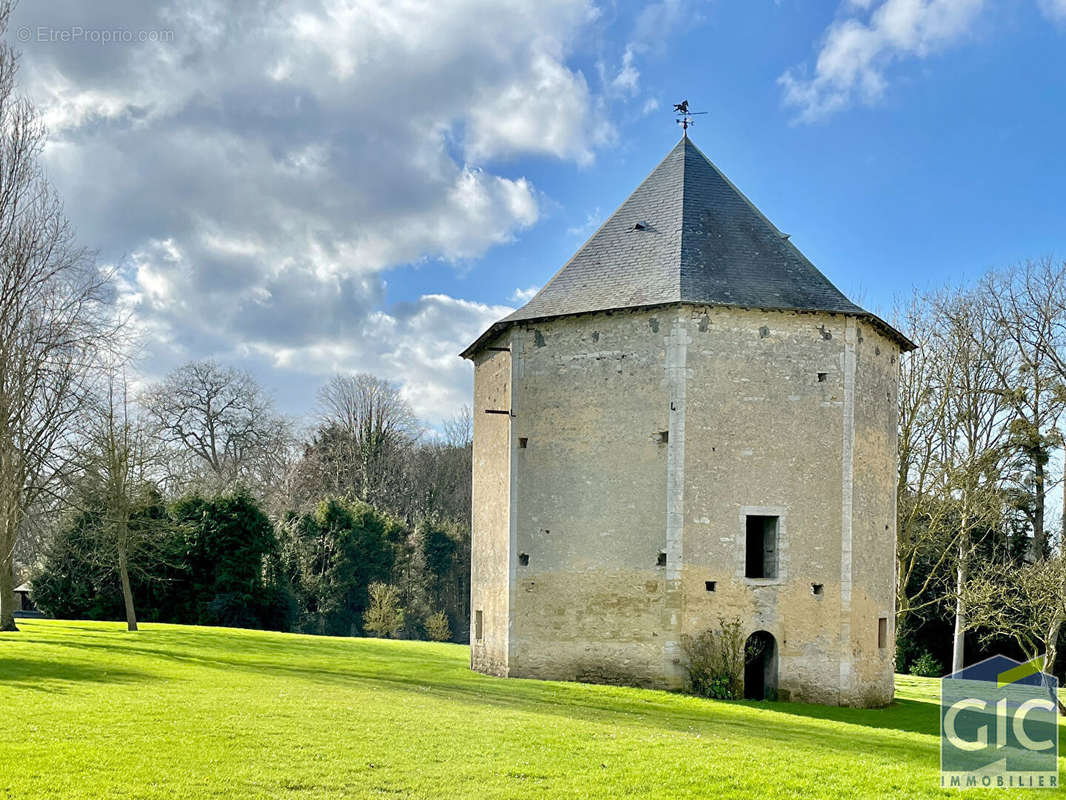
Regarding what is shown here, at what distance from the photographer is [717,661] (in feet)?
53.1

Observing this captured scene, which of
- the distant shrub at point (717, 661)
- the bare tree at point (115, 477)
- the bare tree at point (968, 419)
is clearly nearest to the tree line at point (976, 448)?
the bare tree at point (968, 419)

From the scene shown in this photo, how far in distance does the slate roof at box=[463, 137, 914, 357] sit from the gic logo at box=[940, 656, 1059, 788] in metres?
7.14

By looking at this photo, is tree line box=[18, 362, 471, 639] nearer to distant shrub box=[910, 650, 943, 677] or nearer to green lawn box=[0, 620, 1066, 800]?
green lawn box=[0, 620, 1066, 800]

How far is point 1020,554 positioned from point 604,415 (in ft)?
51.9

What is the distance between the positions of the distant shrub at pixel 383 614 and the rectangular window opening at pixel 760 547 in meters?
17.5

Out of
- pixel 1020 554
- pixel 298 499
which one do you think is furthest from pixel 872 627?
pixel 298 499

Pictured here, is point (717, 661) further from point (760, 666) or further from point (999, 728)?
point (999, 728)

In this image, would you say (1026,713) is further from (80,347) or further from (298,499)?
(298,499)

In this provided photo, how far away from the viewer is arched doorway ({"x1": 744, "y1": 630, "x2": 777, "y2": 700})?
54.4 ft

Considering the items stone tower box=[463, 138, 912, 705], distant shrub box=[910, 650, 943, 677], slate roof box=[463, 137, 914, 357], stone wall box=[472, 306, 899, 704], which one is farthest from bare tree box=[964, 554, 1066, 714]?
distant shrub box=[910, 650, 943, 677]

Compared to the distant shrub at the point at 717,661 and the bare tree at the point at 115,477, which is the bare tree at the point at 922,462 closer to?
the distant shrub at the point at 717,661

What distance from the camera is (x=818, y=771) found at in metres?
9.84

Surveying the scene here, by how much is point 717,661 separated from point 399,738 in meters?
7.47

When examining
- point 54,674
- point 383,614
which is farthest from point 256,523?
point 54,674
